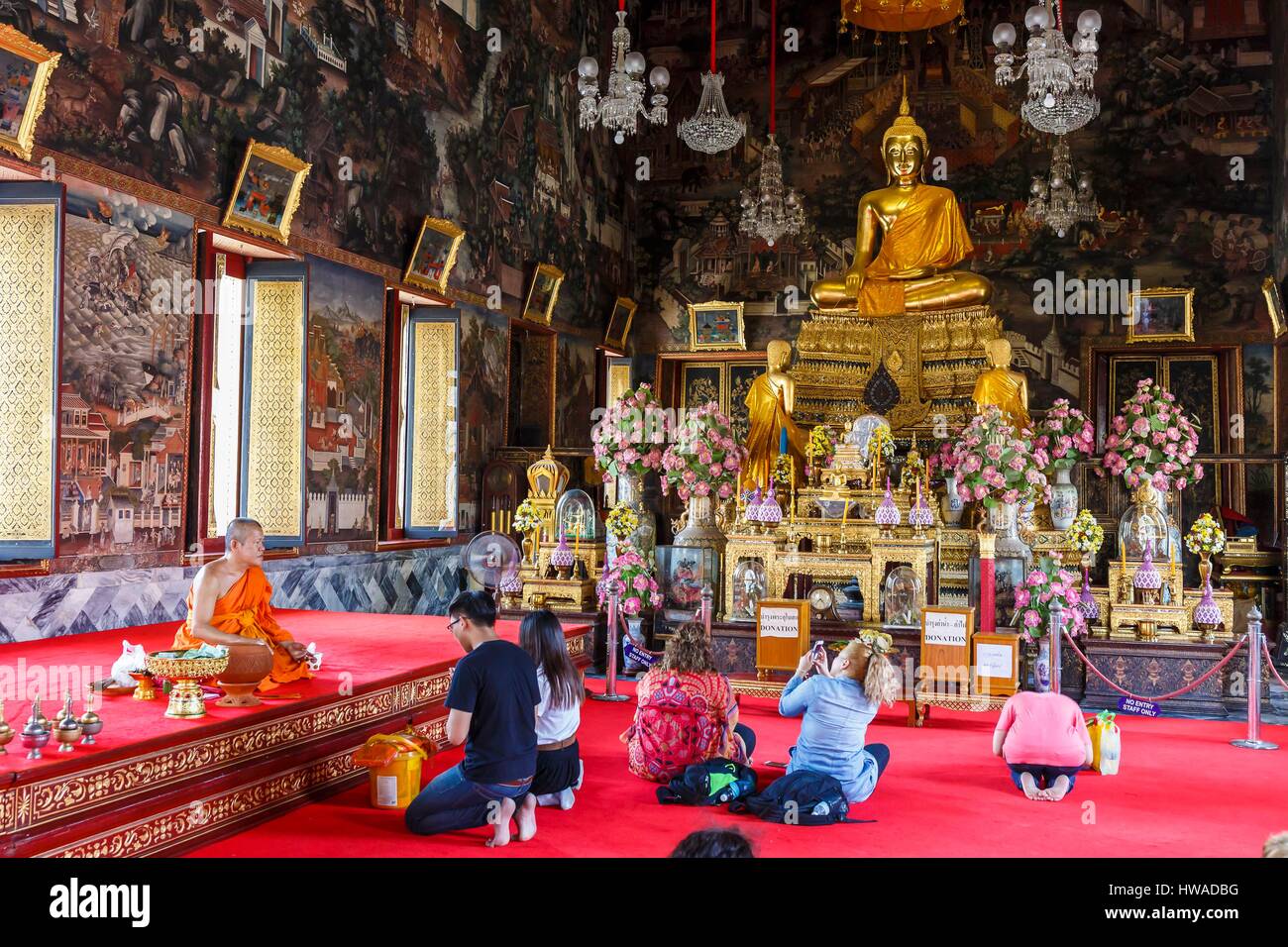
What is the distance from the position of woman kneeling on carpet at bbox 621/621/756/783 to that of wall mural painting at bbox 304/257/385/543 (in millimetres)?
4345

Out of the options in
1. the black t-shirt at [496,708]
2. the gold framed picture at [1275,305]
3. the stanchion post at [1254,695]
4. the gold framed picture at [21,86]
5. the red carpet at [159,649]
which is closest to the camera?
the red carpet at [159,649]

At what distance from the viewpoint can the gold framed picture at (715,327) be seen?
1519 centimetres

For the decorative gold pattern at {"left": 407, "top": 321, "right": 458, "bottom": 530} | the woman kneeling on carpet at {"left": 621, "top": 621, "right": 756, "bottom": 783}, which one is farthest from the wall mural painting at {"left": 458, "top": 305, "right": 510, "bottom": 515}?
the woman kneeling on carpet at {"left": 621, "top": 621, "right": 756, "bottom": 783}

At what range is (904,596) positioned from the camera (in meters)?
8.41

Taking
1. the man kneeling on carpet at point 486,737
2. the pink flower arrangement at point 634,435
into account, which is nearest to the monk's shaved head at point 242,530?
the man kneeling on carpet at point 486,737

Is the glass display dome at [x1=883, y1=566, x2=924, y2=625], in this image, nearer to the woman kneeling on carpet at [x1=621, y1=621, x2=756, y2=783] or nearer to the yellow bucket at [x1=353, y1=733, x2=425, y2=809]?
the woman kneeling on carpet at [x1=621, y1=621, x2=756, y2=783]

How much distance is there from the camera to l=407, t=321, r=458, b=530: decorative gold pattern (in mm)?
10500

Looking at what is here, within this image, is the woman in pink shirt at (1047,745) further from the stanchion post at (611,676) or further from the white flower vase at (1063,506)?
the white flower vase at (1063,506)

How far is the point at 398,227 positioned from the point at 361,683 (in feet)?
18.5

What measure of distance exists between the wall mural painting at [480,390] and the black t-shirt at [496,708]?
6.99 m

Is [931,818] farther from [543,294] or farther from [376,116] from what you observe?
[543,294]

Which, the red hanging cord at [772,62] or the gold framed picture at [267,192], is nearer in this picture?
the gold framed picture at [267,192]

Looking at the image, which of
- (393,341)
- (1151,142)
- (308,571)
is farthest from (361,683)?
(1151,142)
